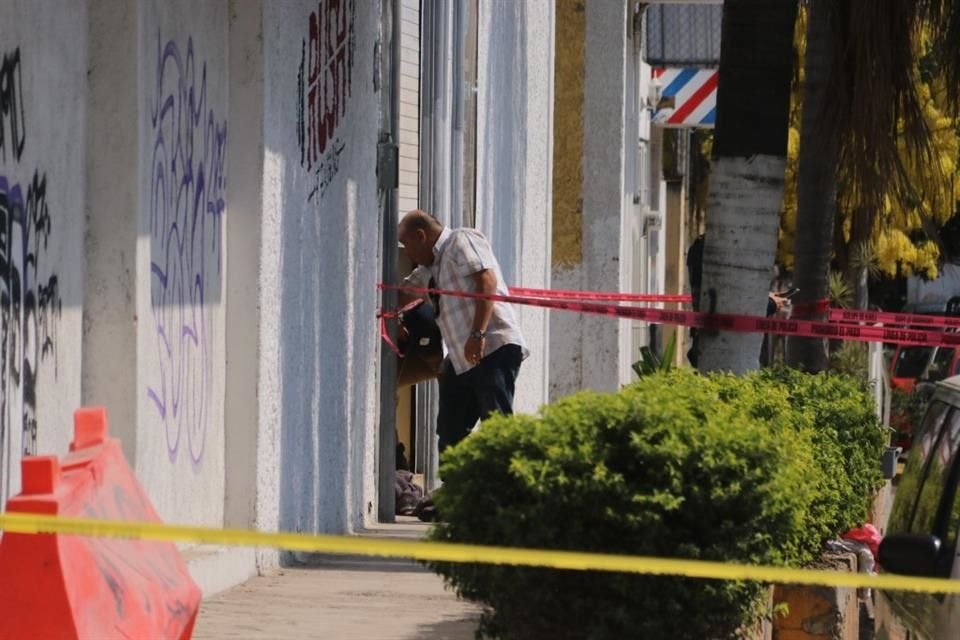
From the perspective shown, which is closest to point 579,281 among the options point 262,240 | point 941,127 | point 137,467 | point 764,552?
point 941,127

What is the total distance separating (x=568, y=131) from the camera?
19250 millimetres

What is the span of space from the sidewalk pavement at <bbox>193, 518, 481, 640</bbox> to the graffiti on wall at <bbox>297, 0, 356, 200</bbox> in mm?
1839

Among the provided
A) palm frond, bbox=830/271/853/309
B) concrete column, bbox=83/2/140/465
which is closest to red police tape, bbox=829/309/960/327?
concrete column, bbox=83/2/140/465

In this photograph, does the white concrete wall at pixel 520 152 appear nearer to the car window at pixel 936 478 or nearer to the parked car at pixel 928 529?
the parked car at pixel 928 529

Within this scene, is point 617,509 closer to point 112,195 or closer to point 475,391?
point 112,195

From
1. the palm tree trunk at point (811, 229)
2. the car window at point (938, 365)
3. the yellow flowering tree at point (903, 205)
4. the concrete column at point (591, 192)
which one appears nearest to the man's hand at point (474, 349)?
the yellow flowering tree at point (903, 205)

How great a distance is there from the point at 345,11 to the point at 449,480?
530 centimetres

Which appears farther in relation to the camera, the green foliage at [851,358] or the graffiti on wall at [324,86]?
the green foliage at [851,358]

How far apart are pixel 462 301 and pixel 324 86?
181 centimetres

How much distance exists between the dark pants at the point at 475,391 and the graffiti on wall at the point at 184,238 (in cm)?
284

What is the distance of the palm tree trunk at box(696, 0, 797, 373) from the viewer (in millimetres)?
9820

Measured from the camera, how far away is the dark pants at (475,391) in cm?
1104

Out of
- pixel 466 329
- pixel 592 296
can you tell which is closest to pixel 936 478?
pixel 466 329

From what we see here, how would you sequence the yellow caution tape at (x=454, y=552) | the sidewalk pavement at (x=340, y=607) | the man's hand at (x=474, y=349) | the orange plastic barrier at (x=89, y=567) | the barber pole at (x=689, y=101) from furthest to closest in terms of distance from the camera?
the barber pole at (x=689, y=101)
the man's hand at (x=474, y=349)
the sidewalk pavement at (x=340, y=607)
the orange plastic barrier at (x=89, y=567)
the yellow caution tape at (x=454, y=552)
